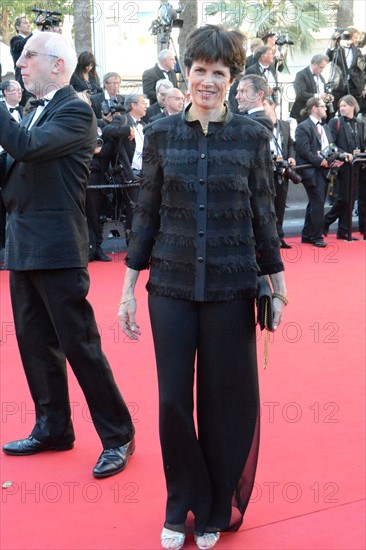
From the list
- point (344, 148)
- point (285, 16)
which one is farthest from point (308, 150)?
point (285, 16)

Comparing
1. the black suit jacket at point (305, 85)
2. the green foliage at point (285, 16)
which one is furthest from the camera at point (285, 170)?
the green foliage at point (285, 16)

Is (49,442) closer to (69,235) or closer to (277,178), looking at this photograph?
(69,235)

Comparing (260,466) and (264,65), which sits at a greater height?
(264,65)

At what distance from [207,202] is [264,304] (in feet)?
1.33

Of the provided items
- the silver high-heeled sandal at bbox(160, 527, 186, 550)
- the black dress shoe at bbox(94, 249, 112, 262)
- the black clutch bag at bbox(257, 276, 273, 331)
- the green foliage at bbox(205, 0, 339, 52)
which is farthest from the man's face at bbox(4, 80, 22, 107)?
the green foliage at bbox(205, 0, 339, 52)

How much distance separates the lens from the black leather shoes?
3832 mm

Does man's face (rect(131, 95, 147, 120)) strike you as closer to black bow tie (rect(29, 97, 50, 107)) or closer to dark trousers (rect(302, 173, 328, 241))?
dark trousers (rect(302, 173, 328, 241))

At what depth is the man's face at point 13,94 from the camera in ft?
30.3

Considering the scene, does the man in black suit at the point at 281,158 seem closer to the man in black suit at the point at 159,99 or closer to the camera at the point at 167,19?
the man in black suit at the point at 159,99

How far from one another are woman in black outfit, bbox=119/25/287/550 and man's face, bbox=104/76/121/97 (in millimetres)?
7377

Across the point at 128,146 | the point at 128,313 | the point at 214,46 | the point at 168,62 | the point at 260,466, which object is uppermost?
the point at 214,46

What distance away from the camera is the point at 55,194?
3721 millimetres

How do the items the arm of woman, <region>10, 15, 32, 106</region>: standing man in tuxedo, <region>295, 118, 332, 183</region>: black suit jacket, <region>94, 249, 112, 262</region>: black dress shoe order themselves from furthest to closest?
1. <region>295, 118, 332, 183</region>: black suit jacket
2. <region>10, 15, 32, 106</region>: standing man in tuxedo
3. <region>94, 249, 112, 262</region>: black dress shoe
4. the arm of woman

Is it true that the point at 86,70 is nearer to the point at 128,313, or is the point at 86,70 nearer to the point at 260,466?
the point at 260,466
